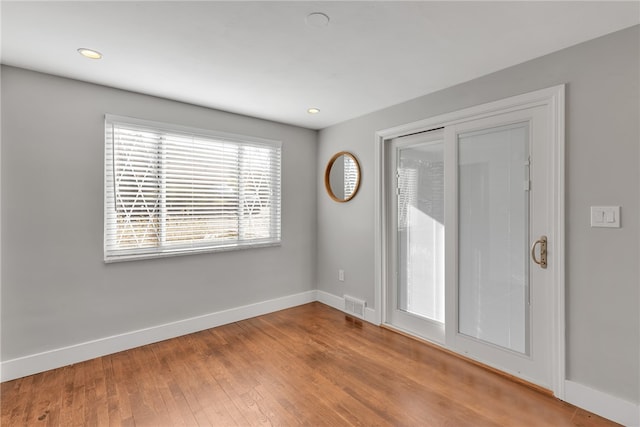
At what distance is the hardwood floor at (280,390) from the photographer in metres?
1.87

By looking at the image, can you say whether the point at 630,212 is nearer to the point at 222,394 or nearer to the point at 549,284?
the point at 549,284

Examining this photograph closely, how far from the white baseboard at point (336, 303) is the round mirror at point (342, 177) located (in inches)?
51.1

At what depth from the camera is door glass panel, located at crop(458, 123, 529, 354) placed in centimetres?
231

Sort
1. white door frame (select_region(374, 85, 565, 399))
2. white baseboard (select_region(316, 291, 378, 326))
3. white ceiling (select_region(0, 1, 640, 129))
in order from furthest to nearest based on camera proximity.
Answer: white baseboard (select_region(316, 291, 378, 326)) → white door frame (select_region(374, 85, 565, 399)) → white ceiling (select_region(0, 1, 640, 129))

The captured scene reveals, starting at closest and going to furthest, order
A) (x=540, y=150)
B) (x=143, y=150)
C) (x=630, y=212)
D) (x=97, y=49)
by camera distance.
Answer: (x=630, y=212), (x=97, y=49), (x=540, y=150), (x=143, y=150)

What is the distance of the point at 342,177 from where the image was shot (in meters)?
3.90

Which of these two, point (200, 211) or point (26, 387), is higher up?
point (200, 211)

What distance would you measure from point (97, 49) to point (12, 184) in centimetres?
127

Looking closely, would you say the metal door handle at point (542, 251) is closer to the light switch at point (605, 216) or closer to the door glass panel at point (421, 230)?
the light switch at point (605, 216)

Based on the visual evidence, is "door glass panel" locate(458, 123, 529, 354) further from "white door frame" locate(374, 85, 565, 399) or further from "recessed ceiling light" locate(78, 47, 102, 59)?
"recessed ceiling light" locate(78, 47, 102, 59)

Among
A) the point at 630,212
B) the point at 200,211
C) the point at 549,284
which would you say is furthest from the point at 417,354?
the point at 200,211

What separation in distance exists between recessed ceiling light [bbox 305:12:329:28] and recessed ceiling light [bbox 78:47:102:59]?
1552 millimetres

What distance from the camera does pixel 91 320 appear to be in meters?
2.62

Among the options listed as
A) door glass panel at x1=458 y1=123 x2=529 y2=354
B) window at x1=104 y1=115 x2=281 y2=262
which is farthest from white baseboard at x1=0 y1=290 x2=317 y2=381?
door glass panel at x1=458 y1=123 x2=529 y2=354
